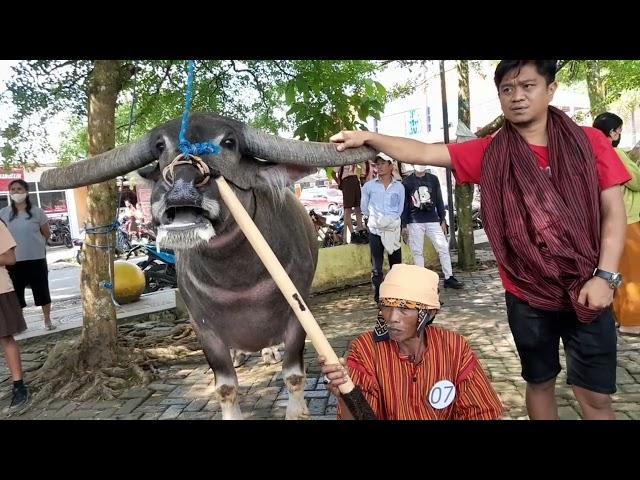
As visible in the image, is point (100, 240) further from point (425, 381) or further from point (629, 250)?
point (629, 250)

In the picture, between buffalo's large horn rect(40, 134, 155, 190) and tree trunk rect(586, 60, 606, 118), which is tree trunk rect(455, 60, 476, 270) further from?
buffalo's large horn rect(40, 134, 155, 190)

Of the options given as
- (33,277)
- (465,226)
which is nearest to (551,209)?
(33,277)

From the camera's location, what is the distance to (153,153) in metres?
2.49

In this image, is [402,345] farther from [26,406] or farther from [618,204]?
[26,406]

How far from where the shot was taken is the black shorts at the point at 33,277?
19.6 ft

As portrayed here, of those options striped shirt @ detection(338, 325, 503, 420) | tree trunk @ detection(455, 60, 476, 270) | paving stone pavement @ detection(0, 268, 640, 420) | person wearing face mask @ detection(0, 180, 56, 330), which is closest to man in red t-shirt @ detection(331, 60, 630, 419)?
striped shirt @ detection(338, 325, 503, 420)

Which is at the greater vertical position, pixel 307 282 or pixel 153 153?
pixel 153 153

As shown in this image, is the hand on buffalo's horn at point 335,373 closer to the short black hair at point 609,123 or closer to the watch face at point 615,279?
the watch face at point 615,279

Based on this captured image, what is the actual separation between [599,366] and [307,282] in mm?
1691

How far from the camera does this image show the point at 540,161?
2.07 m

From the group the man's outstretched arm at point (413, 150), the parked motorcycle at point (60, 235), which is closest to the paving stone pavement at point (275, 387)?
the man's outstretched arm at point (413, 150)

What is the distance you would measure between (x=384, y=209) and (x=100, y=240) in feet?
10.6

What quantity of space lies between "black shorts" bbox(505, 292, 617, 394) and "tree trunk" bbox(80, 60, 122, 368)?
3.53m

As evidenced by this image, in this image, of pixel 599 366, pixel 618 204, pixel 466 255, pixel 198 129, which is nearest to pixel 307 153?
pixel 198 129
